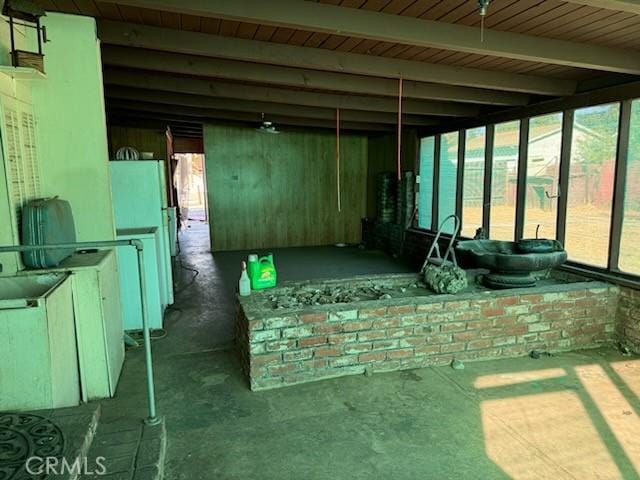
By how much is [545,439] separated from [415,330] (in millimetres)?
1071

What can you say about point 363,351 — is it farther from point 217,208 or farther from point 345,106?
point 217,208

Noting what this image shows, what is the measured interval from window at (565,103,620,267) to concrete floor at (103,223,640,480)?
1.11 metres

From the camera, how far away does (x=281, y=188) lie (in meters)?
8.48

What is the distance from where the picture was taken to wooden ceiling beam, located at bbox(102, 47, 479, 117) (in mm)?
3793

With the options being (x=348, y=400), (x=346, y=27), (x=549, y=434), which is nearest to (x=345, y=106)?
(x=346, y=27)

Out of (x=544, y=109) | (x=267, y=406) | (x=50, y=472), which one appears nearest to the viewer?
(x=50, y=472)

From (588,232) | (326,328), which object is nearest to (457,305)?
(326,328)

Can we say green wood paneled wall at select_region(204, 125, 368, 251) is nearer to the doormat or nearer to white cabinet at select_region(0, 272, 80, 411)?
white cabinet at select_region(0, 272, 80, 411)

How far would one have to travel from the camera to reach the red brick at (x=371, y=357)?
307cm

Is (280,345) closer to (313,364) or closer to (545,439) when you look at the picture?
(313,364)

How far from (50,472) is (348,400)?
65.1 inches

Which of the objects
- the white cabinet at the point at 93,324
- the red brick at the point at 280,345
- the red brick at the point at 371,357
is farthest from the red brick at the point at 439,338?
the white cabinet at the point at 93,324

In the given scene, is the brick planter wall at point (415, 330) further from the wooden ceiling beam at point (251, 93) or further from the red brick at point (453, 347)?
the wooden ceiling beam at point (251, 93)

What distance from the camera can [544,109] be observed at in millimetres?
4496
